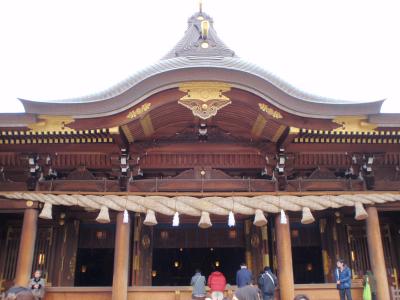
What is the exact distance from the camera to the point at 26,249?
8.97 meters

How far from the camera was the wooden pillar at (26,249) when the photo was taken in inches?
345

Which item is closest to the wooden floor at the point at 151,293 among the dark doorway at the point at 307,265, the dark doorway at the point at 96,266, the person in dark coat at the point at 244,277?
the person in dark coat at the point at 244,277

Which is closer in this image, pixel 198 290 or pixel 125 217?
pixel 198 290

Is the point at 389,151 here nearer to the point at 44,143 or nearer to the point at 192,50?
the point at 192,50

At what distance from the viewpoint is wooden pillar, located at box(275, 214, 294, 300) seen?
8.72m

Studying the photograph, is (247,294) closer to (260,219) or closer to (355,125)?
(260,219)

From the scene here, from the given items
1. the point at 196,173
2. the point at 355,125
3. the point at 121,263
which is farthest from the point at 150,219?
the point at 355,125

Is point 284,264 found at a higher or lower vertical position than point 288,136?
lower

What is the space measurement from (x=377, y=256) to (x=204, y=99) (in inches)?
214

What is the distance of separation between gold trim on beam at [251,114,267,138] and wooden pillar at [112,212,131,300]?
147 inches

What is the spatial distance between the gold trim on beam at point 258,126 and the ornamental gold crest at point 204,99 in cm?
92

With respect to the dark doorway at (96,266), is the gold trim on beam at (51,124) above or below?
above

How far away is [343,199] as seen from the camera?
937 cm

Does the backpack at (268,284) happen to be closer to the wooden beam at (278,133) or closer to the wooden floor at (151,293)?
the wooden floor at (151,293)
